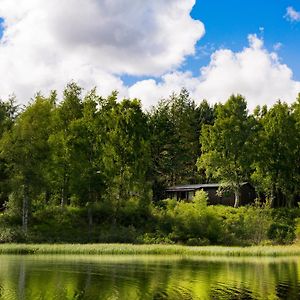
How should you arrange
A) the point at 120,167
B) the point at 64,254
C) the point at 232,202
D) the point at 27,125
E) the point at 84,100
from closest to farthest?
the point at 64,254
the point at 27,125
the point at 120,167
the point at 84,100
the point at 232,202

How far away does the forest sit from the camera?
62.3 meters

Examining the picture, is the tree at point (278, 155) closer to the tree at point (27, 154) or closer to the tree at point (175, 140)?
the tree at point (175, 140)

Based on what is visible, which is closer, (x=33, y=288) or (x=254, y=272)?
(x=33, y=288)

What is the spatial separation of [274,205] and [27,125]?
147 ft

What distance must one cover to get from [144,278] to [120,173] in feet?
122

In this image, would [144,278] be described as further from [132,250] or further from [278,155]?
[278,155]

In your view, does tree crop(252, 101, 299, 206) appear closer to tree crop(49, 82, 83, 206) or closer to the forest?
the forest

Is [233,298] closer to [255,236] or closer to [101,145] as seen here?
[255,236]

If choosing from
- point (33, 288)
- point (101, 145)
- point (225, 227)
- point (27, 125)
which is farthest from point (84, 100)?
point (33, 288)

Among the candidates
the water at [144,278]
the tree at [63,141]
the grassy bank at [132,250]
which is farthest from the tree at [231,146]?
the water at [144,278]

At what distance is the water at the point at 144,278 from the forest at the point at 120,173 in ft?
56.1

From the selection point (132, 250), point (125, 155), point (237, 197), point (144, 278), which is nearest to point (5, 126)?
point (125, 155)

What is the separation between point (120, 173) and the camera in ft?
226

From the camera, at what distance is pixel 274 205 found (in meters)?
87.1
